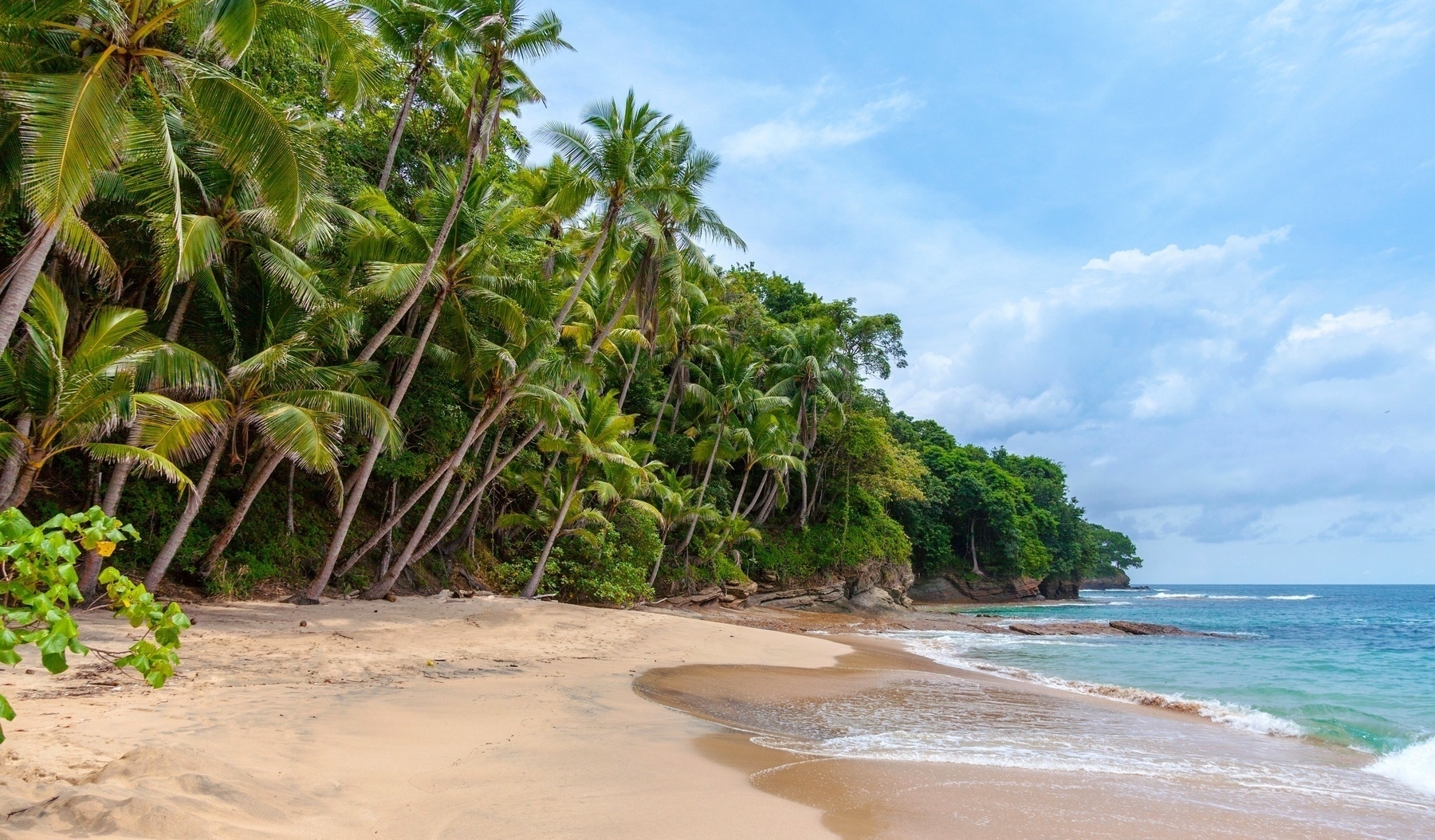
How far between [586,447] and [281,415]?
7.91 m

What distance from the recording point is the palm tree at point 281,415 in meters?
10.1

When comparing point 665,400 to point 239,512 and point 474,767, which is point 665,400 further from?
point 474,767

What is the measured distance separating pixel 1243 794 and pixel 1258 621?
35.6 metres

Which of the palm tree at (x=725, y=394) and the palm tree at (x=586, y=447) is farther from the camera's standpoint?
the palm tree at (x=725, y=394)

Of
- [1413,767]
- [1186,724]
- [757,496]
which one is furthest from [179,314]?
[757,496]

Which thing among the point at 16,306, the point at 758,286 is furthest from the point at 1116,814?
the point at 758,286

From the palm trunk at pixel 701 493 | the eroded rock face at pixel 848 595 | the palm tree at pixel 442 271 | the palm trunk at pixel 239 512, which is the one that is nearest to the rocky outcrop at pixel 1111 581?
the eroded rock face at pixel 848 595

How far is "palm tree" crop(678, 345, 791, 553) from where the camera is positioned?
26594 mm

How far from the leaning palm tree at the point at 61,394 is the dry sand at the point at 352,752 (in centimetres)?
196

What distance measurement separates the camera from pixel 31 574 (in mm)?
1965

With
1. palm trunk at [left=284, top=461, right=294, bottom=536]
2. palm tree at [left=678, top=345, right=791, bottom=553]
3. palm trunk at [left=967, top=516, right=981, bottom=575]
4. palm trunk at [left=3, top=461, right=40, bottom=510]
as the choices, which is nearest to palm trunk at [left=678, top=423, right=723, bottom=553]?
palm tree at [left=678, top=345, right=791, bottom=553]

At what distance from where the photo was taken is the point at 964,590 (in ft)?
149

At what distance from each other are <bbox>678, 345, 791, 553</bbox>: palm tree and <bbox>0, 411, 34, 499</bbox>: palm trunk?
61.5ft

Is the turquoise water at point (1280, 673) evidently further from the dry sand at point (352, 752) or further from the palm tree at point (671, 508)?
the palm tree at point (671, 508)
